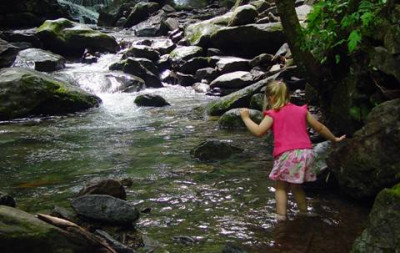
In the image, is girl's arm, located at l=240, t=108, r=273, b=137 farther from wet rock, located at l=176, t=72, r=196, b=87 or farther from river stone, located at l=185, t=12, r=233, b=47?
river stone, located at l=185, t=12, r=233, b=47

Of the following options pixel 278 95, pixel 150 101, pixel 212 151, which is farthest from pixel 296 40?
pixel 150 101

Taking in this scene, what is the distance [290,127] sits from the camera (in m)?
4.61

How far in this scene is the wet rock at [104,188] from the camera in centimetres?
492

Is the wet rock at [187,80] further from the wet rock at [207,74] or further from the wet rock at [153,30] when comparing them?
the wet rock at [153,30]

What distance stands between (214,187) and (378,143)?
2.20 metres

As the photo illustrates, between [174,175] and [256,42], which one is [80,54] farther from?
[174,175]

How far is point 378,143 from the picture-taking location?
14.4ft

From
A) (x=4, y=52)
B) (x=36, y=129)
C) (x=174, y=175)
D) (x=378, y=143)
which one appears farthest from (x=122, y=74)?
(x=378, y=143)

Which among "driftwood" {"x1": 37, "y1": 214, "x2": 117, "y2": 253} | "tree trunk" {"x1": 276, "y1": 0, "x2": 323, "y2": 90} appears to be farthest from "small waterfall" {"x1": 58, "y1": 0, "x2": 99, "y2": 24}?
"driftwood" {"x1": 37, "y1": 214, "x2": 117, "y2": 253}

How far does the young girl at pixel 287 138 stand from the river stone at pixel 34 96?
8.69m

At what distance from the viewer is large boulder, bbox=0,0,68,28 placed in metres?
23.7

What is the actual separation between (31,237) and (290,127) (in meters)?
2.71

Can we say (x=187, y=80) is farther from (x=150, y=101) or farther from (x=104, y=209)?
(x=104, y=209)

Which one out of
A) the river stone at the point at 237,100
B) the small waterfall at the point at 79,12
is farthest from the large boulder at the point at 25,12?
the river stone at the point at 237,100
